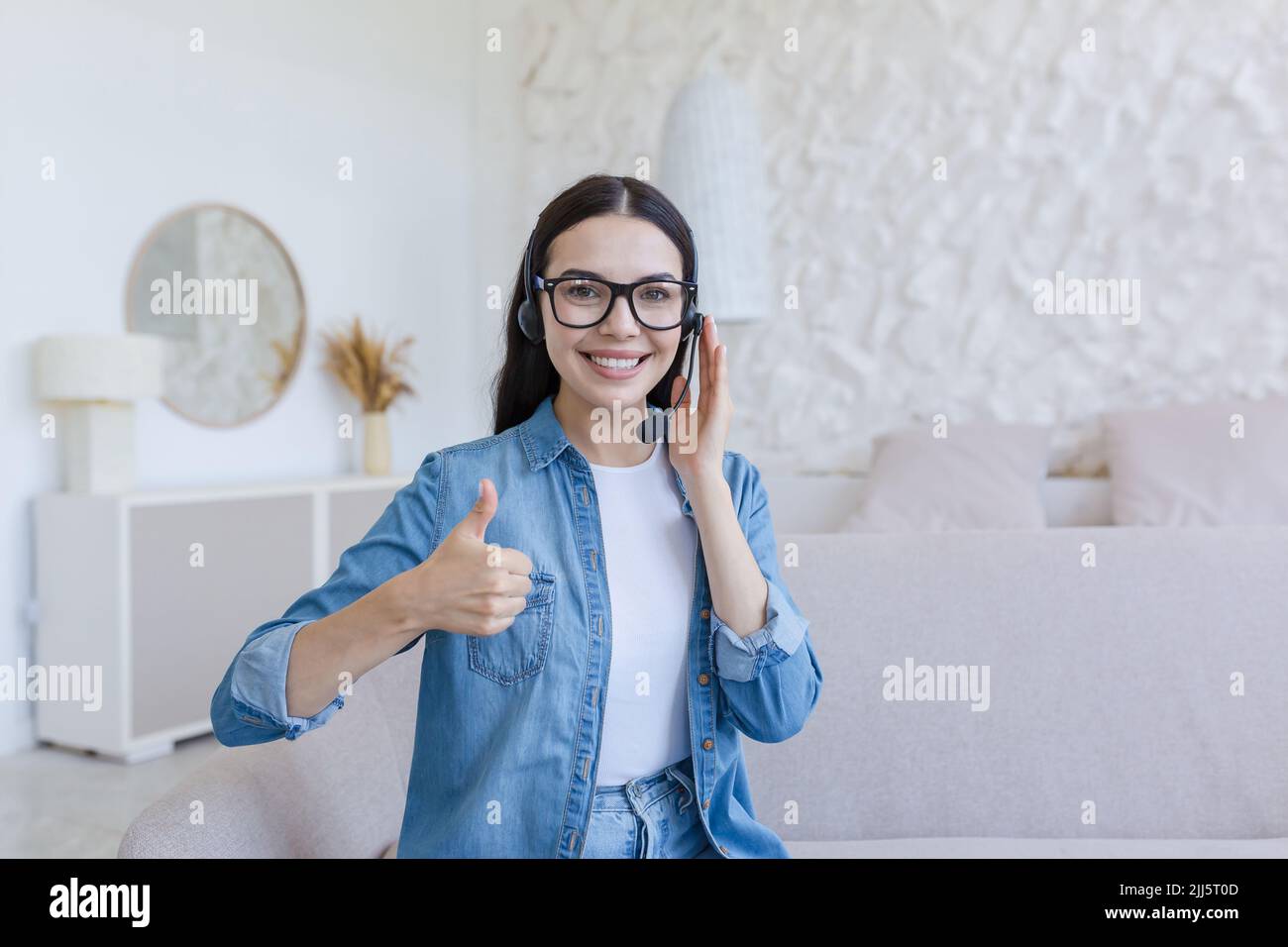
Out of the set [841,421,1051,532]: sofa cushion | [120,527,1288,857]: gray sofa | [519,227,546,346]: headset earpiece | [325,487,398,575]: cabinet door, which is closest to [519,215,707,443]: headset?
[519,227,546,346]: headset earpiece

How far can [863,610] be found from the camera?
1715 mm

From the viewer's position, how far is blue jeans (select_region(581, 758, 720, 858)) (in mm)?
1097

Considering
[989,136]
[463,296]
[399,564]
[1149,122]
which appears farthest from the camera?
[463,296]

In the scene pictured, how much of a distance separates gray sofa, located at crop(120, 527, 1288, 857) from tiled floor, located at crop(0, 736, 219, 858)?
152 centimetres

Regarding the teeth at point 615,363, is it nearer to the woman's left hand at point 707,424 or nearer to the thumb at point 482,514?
the woman's left hand at point 707,424

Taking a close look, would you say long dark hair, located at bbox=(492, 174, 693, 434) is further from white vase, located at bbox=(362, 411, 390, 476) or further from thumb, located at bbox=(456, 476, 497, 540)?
white vase, located at bbox=(362, 411, 390, 476)

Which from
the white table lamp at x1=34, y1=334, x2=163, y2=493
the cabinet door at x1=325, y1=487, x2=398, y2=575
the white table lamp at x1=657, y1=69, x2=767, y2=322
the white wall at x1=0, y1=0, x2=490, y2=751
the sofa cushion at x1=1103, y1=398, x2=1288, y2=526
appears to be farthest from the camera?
the cabinet door at x1=325, y1=487, x2=398, y2=575

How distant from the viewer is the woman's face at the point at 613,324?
3.75ft

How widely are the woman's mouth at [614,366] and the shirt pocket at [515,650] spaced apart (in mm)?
248

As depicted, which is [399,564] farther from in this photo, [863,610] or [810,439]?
[810,439]

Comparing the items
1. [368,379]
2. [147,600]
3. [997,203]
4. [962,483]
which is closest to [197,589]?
[147,600]

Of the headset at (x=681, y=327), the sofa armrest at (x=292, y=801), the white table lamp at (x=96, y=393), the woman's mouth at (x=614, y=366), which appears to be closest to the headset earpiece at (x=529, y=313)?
the headset at (x=681, y=327)
